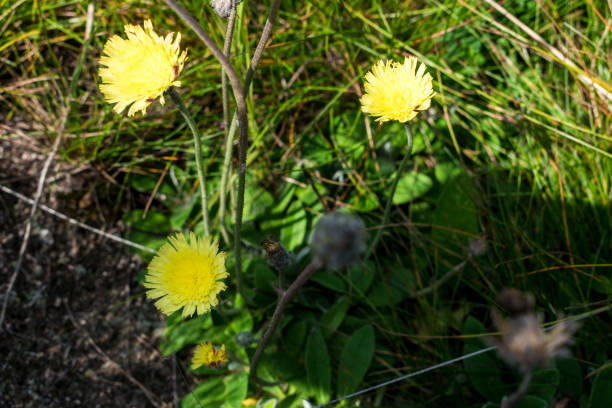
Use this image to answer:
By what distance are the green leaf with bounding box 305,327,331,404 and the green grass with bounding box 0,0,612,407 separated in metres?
0.02

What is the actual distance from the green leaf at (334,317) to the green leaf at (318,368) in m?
0.13

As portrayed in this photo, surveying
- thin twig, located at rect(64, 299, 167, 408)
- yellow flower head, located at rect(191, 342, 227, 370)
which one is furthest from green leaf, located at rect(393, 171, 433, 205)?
thin twig, located at rect(64, 299, 167, 408)

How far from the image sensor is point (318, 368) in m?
2.21

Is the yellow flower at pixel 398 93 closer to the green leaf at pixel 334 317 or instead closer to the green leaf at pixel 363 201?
the green leaf at pixel 363 201

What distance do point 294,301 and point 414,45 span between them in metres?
1.70

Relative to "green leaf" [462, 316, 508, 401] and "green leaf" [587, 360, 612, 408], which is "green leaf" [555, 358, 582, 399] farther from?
"green leaf" [462, 316, 508, 401]

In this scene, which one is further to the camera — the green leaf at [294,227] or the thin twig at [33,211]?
the green leaf at [294,227]

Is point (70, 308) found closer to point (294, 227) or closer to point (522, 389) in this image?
point (294, 227)

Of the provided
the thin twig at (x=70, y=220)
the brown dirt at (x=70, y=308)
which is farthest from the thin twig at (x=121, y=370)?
the thin twig at (x=70, y=220)

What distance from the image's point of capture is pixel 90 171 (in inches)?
113

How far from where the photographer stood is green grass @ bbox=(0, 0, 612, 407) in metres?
2.31

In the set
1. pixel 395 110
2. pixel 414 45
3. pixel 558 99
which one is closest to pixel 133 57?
pixel 395 110

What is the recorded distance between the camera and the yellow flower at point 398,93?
1.74 m

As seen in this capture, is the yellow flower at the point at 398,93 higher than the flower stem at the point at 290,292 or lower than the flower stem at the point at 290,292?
higher
